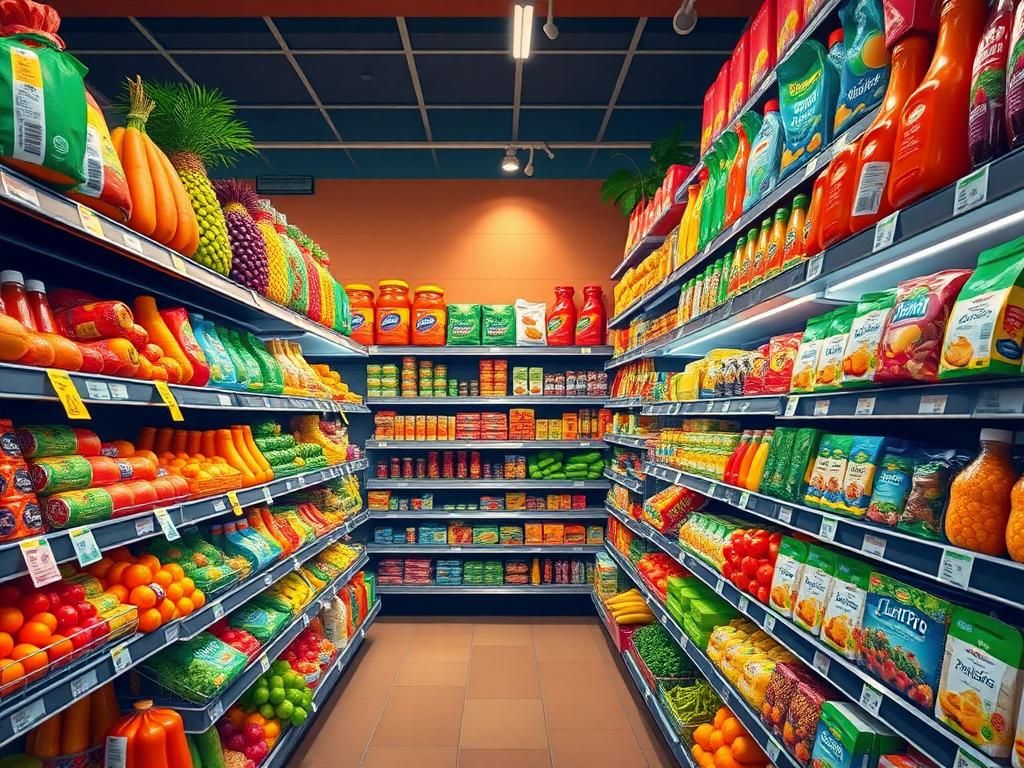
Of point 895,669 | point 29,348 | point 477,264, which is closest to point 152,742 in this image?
point 29,348

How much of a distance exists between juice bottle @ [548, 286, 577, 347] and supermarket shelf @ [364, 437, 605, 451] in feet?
2.93

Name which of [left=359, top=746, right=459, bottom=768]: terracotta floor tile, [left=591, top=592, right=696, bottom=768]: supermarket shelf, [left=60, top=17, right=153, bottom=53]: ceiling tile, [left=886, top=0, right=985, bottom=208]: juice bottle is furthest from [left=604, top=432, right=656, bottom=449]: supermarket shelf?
[left=60, top=17, right=153, bottom=53]: ceiling tile

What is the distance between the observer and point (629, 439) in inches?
175

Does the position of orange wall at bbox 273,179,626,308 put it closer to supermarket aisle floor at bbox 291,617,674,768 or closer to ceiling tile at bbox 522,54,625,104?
ceiling tile at bbox 522,54,625,104

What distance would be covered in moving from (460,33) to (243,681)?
403 centimetres

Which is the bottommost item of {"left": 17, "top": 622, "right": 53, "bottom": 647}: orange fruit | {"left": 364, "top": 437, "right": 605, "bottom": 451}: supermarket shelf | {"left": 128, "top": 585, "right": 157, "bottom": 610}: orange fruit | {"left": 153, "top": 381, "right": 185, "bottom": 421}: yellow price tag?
{"left": 128, "top": 585, "right": 157, "bottom": 610}: orange fruit

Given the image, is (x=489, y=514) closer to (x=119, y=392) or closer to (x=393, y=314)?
(x=393, y=314)

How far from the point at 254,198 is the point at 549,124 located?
318 centimetres

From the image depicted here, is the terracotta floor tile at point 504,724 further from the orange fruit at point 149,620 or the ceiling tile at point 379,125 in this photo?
the ceiling tile at point 379,125

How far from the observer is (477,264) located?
5.99 metres

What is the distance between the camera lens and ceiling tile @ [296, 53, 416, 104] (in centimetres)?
441

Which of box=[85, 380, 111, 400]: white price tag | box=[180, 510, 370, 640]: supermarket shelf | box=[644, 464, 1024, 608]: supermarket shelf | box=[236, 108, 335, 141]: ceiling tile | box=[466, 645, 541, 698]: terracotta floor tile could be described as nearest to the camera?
box=[644, 464, 1024, 608]: supermarket shelf

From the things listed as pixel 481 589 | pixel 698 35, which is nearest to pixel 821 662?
pixel 481 589

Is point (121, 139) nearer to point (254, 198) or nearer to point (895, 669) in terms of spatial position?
point (254, 198)
